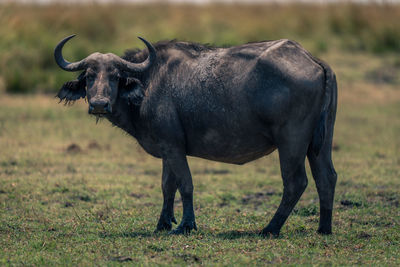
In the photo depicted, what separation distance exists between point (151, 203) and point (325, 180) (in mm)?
2709

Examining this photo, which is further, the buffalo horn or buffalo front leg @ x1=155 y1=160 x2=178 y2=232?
buffalo front leg @ x1=155 y1=160 x2=178 y2=232

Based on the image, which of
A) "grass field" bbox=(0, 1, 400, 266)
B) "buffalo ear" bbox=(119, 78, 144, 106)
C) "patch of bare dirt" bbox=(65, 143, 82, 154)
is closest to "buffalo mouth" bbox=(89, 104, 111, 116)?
"buffalo ear" bbox=(119, 78, 144, 106)

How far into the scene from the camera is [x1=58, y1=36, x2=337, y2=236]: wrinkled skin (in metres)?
6.99

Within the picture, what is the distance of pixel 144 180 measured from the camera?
10.4 meters

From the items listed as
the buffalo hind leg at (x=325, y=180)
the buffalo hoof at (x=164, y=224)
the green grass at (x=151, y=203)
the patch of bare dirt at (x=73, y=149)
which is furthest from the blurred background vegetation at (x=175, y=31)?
the buffalo hind leg at (x=325, y=180)

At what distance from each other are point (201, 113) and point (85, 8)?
1579cm

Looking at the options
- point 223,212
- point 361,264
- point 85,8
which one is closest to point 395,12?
point 85,8

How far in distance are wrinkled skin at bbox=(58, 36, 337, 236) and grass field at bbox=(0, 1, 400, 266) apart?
26.0 inches

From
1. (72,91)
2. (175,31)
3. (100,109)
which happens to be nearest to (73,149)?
(72,91)

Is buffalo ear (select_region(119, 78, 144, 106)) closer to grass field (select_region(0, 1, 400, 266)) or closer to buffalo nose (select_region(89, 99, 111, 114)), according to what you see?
buffalo nose (select_region(89, 99, 111, 114))

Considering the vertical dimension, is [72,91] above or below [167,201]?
above

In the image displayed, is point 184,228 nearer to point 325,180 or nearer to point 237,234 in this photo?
point 237,234

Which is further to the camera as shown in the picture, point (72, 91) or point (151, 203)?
point (151, 203)

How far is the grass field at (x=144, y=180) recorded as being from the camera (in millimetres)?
6641
